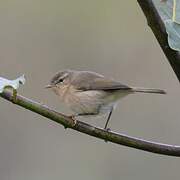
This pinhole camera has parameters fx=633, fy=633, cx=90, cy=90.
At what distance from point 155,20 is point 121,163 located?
4.61 meters


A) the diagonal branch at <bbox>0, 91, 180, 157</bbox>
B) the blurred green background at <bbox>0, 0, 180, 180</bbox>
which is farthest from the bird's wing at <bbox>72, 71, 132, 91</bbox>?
the blurred green background at <bbox>0, 0, 180, 180</bbox>

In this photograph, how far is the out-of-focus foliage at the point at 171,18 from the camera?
61.2 inches

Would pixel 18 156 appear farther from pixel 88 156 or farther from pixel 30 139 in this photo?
pixel 88 156

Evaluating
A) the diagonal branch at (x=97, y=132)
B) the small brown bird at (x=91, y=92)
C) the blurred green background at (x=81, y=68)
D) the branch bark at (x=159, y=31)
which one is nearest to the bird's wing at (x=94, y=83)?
the small brown bird at (x=91, y=92)

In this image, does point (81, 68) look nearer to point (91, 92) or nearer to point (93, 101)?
point (91, 92)

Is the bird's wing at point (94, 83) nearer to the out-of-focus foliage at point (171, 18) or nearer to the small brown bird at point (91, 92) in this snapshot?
the small brown bird at point (91, 92)

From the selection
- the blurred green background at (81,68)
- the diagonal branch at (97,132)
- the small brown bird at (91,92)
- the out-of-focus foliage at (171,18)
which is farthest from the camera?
the blurred green background at (81,68)

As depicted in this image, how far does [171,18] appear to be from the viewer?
65.2 inches

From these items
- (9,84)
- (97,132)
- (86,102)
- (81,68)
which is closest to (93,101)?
(86,102)

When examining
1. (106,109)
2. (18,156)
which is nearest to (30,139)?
(18,156)

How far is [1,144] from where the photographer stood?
6.31 m

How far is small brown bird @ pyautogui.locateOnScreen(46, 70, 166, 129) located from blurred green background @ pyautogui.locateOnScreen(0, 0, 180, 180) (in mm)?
2052

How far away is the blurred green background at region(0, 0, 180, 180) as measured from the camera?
20.1ft

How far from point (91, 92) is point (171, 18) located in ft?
7.01
